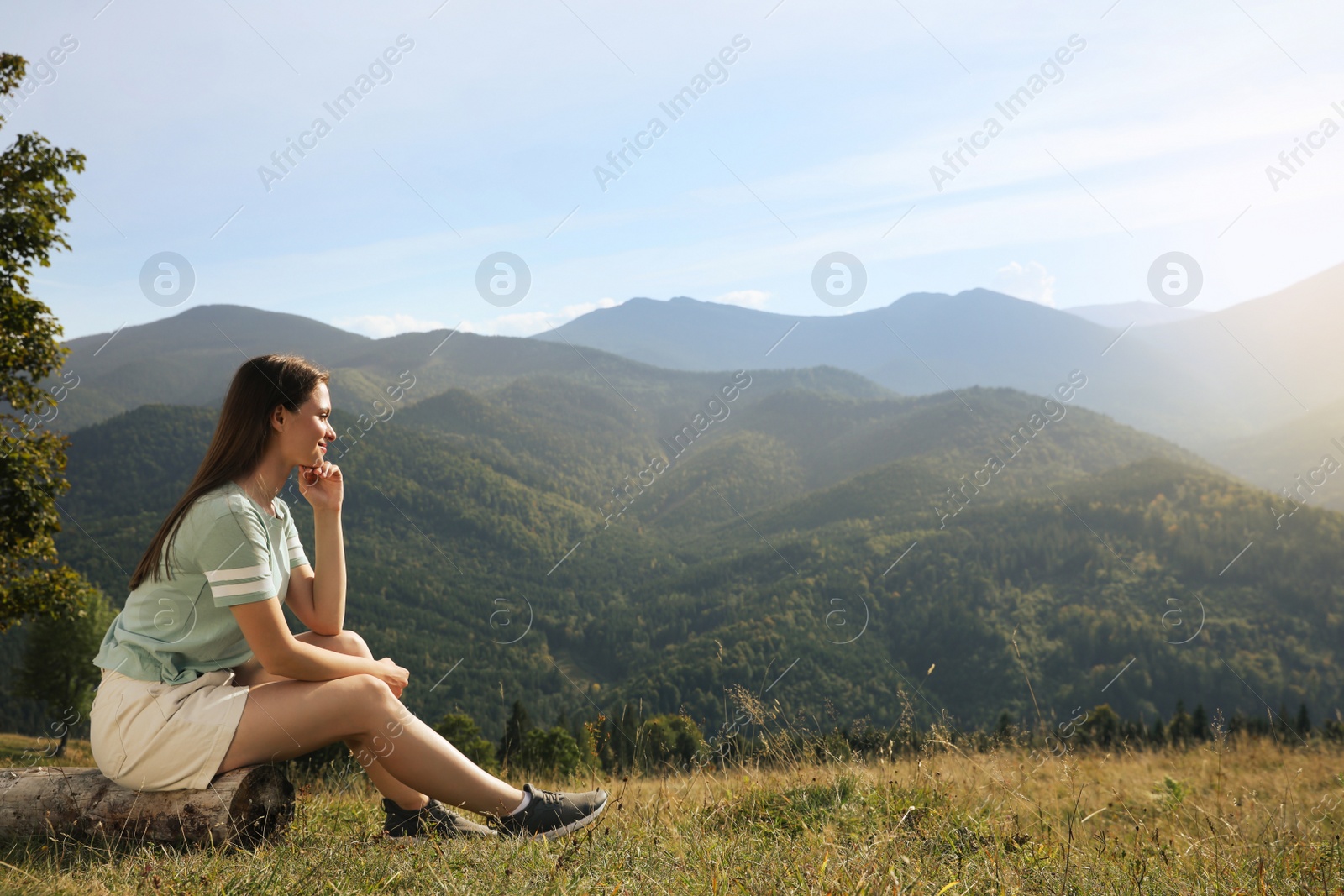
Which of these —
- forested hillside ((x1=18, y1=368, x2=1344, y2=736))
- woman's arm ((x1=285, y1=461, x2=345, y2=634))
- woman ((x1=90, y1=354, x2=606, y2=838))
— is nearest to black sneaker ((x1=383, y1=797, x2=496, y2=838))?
woman ((x1=90, y1=354, x2=606, y2=838))

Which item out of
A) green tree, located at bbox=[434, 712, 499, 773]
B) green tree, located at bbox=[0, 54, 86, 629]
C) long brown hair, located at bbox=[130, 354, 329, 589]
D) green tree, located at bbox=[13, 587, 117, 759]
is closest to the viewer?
long brown hair, located at bbox=[130, 354, 329, 589]

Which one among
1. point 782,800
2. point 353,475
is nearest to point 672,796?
point 782,800

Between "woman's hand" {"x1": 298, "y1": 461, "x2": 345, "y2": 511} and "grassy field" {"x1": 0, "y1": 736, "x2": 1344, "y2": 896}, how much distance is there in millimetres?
1479

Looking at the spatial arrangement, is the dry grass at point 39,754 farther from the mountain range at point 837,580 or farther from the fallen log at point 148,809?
the mountain range at point 837,580

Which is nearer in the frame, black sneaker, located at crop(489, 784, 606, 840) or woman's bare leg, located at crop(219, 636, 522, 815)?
woman's bare leg, located at crop(219, 636, 522, 815)

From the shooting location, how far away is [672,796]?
4293mm

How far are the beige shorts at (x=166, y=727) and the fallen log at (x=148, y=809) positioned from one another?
0.08m

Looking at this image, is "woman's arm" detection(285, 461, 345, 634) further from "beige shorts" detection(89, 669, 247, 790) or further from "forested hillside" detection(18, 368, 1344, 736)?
"forested hillside" detection(18, 368, 1344, 736)

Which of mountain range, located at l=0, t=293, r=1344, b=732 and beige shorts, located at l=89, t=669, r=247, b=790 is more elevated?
beige shorts, located at l=89, t=669, r=247, b=790

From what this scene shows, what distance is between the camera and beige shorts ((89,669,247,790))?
3076 millimetres

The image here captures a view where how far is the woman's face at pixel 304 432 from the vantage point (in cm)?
336

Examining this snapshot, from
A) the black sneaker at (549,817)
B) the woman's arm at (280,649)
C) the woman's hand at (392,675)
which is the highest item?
the woman's arm at (280,649)

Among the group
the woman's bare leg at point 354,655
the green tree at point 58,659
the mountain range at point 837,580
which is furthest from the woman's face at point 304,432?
the mountain range at point 837,580

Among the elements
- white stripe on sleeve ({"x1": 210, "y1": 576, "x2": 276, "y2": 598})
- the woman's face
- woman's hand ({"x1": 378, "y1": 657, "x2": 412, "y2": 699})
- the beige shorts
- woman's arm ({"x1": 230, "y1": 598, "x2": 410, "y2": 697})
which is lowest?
the beige shorts
